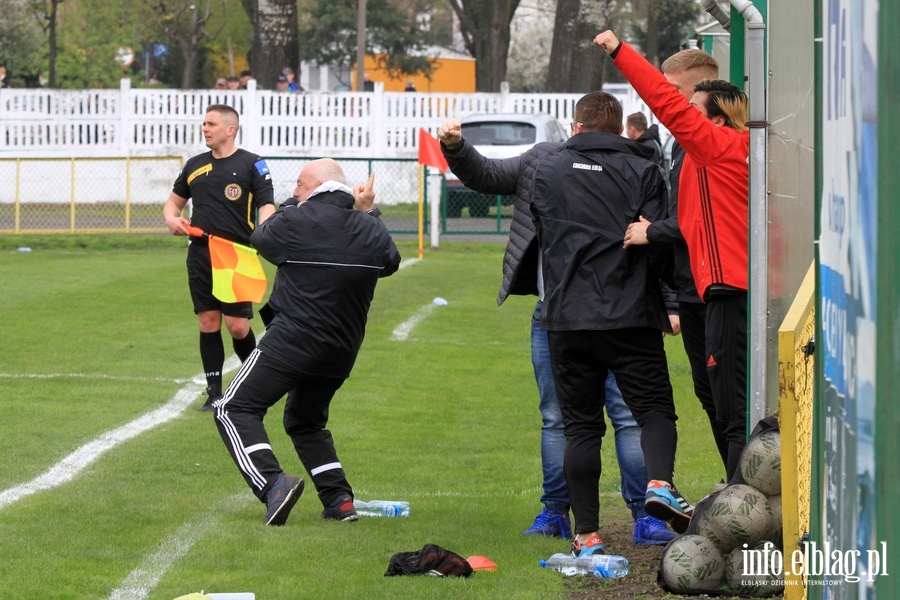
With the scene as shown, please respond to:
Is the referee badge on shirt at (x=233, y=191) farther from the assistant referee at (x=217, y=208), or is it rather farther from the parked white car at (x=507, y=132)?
the parked white car at (x=507, y=132)

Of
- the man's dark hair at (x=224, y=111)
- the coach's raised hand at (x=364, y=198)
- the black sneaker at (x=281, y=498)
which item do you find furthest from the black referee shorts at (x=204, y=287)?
the black sneaker at (x=281, y=498)

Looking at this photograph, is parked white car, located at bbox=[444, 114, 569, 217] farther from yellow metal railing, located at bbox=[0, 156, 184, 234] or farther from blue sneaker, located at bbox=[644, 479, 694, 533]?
blue sneaker, located at bbox=[644, 479, 694, 533]

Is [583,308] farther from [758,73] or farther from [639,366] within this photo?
[758,73]

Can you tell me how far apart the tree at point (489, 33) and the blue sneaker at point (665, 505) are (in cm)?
3703

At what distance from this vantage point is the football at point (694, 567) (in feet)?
17.4

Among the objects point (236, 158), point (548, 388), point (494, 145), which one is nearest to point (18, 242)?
point (494, 145)

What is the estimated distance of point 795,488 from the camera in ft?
16.2

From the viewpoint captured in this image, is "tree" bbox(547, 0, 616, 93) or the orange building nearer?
"tree" bbox(547, 0, 616, 93)

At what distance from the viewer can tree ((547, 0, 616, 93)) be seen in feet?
95.6

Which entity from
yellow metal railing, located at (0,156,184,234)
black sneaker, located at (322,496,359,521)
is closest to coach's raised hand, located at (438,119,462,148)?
black sneaker, located at (322,496,359,521)

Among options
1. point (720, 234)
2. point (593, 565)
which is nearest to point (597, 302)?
point (720, 234)

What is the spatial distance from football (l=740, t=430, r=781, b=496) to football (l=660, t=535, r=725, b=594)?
293 millimetres

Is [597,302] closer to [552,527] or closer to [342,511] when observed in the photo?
[552,527]

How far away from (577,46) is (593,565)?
24976 mm
